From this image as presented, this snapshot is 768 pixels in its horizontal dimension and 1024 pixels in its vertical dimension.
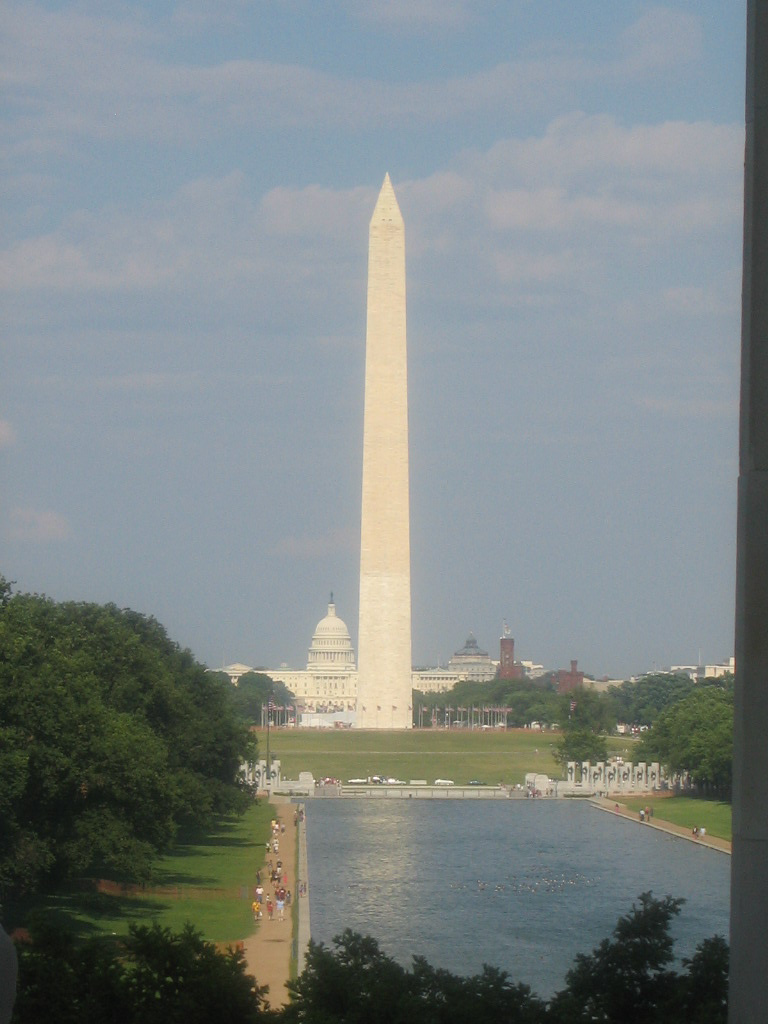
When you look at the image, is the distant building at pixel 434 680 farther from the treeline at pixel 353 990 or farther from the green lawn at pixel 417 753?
the treeline at pixel 353 990

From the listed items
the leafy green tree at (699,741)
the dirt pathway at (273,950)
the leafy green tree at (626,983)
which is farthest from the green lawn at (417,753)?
the leafy green tree at (626,983)

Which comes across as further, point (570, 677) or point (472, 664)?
point (472, 664)

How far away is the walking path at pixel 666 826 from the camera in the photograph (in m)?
35.8

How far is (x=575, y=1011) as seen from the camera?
11.5 m

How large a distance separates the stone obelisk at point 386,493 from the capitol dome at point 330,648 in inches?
2812

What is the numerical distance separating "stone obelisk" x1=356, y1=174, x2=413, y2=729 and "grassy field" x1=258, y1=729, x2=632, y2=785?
2.78 m

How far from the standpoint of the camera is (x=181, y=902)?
2642 cm

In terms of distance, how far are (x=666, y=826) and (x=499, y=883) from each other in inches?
513

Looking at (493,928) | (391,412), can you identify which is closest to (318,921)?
(493,928)

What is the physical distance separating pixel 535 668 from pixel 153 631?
148314 mm

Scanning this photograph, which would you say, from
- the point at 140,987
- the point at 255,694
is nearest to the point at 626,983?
the point at 140,987

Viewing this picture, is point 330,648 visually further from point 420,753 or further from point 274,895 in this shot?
point 274,895

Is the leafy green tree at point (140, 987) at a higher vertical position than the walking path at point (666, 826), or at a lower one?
higher

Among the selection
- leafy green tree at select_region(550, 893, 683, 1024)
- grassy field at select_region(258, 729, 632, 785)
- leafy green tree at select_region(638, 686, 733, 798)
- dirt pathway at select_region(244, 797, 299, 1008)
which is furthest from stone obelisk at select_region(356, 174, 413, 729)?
leafy green tree at select_region(550, 893, 683, 1024)
